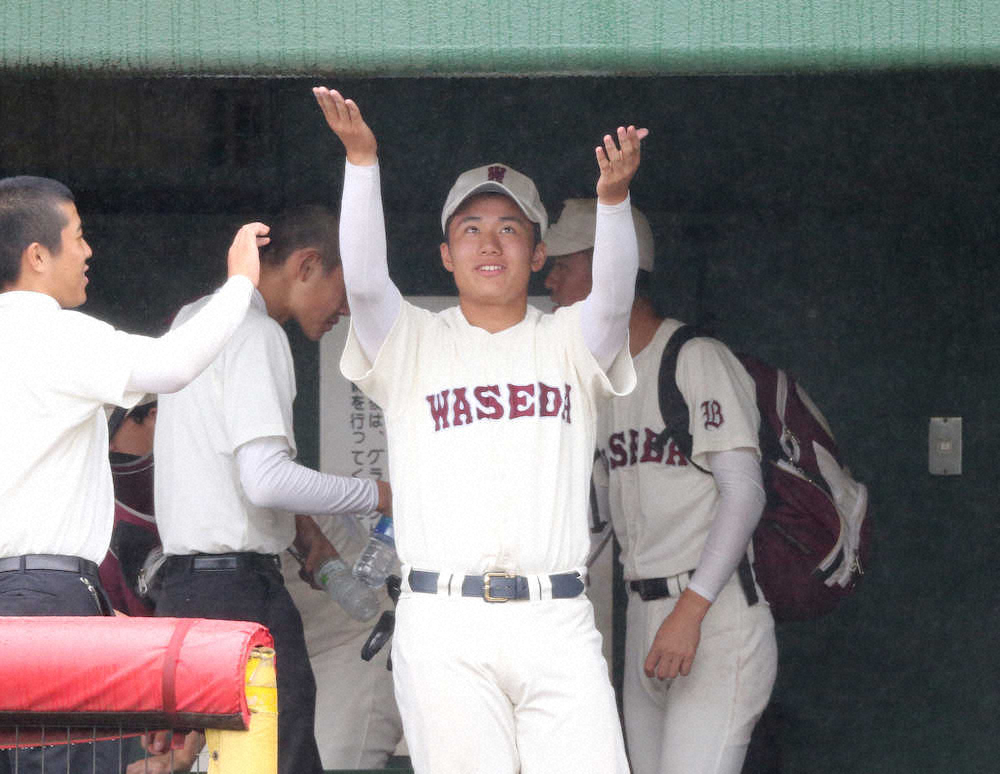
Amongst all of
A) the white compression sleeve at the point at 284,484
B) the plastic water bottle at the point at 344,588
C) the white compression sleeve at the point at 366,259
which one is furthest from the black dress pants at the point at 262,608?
A: the white compression sleeve at the point at 366,259

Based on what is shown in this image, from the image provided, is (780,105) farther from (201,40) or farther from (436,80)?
(201,40)

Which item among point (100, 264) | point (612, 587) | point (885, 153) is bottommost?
point (612, 587)

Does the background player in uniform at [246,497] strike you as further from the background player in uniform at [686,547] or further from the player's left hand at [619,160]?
the player's left hand at [619,160]

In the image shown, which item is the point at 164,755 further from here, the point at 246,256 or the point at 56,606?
the point at 246,256

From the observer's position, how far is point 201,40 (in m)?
3.20

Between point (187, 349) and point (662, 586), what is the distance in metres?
1.74

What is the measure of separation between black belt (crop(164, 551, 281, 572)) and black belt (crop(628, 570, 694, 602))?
3.50 ft

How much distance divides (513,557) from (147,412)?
1822 millimetres

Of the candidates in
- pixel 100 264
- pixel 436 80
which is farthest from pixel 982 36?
pixel 100 264

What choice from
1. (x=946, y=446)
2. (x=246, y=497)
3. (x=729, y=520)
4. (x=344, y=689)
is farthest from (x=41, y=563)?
(x=946, y=446)

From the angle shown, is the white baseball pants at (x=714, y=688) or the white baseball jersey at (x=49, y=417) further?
the white baseball pants at (x=714, y=688)

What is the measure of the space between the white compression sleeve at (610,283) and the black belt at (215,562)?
3.73 feet

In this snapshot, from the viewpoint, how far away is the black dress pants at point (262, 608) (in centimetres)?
380

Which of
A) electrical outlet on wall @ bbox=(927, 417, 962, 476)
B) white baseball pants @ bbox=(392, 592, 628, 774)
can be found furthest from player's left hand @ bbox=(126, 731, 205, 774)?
electrical outlet on wall @ bbox=(927, 417, 962, 476)
